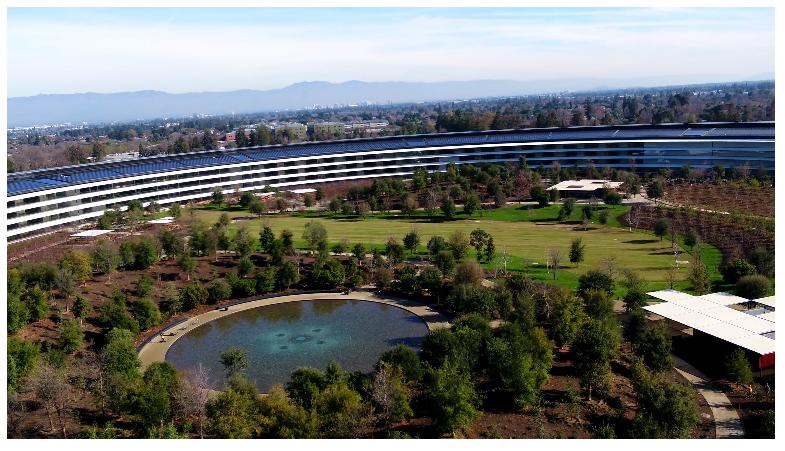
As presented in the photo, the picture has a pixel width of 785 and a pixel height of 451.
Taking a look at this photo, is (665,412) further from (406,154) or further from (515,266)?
(406,154)

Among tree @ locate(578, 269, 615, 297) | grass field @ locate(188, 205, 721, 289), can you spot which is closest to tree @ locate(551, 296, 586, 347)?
tree @ locate(578, 269, 615, 297)

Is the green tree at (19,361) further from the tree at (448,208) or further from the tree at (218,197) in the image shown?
the tree at (218,197)

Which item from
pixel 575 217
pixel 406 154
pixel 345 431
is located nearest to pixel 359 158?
pixel 406 154

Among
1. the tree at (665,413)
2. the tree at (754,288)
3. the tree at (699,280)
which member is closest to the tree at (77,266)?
the tree at (665,413)

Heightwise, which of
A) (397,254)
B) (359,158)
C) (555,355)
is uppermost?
(359,158)

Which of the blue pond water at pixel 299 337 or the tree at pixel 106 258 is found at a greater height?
the tree at pixel 106 258

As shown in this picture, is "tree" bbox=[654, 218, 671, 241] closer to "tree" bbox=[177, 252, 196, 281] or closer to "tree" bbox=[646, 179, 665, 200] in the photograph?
"tree" bbox=[646, 179, 665, 200]

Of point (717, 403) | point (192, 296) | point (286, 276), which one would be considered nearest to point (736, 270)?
point (717, 403)

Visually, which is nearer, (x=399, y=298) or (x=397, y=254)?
(x=399, y=298)
